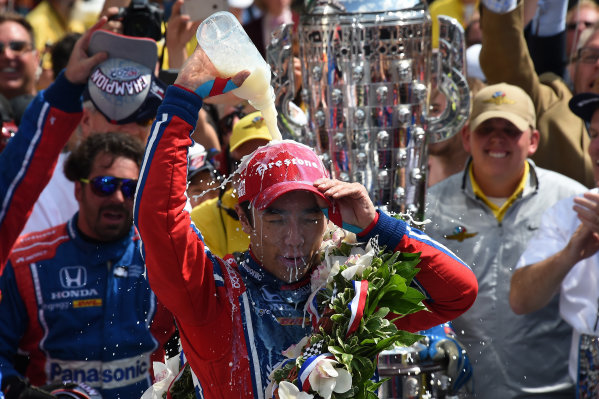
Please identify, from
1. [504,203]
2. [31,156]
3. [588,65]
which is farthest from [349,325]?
[588,65]

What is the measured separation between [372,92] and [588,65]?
2.20 meters

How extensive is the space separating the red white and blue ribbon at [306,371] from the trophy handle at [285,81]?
1806 millimetres

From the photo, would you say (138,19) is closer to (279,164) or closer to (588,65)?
(279,164)

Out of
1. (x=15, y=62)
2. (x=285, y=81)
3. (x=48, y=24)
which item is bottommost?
Result: (x=48, y=24)

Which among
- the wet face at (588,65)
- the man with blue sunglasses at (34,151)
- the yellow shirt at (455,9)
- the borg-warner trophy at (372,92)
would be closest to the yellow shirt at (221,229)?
the borg-warner trophy at (372,92)

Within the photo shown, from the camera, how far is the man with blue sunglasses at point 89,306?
4139mm

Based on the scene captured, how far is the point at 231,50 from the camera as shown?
115 inches

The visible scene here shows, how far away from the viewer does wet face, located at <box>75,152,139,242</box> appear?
4.32 m

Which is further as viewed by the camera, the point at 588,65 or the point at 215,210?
the point at 588,65

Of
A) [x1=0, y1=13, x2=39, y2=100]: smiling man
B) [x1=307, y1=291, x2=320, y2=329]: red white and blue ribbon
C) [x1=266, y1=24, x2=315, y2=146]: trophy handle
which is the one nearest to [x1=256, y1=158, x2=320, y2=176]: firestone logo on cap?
[x1=307, y1=291, x2=320, y2=329]: red white and blue ribbon

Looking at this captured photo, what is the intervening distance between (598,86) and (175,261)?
3.28 meters

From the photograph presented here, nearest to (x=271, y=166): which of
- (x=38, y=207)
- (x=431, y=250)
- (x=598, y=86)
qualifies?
(x=431, y=250)

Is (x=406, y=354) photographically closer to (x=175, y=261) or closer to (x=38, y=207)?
(x=175, y=261)

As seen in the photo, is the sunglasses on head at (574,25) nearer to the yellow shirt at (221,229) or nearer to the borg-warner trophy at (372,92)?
the borg-warner trophy at (372,92)
